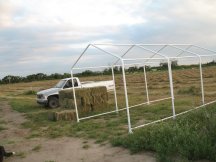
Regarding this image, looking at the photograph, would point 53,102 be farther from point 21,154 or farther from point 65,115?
point 21,154

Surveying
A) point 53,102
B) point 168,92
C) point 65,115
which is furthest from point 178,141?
point 168,92

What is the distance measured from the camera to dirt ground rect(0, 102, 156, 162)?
8.27 metres

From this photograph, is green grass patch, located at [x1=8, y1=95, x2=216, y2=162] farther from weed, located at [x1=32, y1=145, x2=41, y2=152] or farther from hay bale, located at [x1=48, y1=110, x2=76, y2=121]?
weed, located at [x1=32, y1=145, x2=41, y2=152]

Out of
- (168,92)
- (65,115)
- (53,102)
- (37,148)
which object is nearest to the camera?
(37,148)

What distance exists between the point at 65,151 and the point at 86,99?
7.44 m

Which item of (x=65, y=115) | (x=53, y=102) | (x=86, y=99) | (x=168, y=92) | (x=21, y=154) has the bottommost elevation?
(x=21, y=154)

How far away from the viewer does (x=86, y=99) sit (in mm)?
16875

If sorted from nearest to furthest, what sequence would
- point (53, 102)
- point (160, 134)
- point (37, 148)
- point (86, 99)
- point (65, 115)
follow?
1. point (160, 134)
2. point (37, 148)
3. point (65, 115)
4. point (86, 99)
5. point (53, 102)

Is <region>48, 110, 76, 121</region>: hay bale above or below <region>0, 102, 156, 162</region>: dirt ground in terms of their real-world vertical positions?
above

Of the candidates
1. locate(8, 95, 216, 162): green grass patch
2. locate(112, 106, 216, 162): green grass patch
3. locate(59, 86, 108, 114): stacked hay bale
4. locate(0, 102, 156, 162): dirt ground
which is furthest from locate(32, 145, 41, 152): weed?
locate(59, 86, 108, 114): stacked hay bale

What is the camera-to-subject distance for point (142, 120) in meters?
13.1

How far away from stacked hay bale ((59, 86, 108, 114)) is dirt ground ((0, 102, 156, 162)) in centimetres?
490

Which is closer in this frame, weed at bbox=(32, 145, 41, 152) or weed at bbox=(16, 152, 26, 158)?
weed at bbox=(16, 152, 26, 158)

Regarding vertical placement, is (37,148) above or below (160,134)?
below
